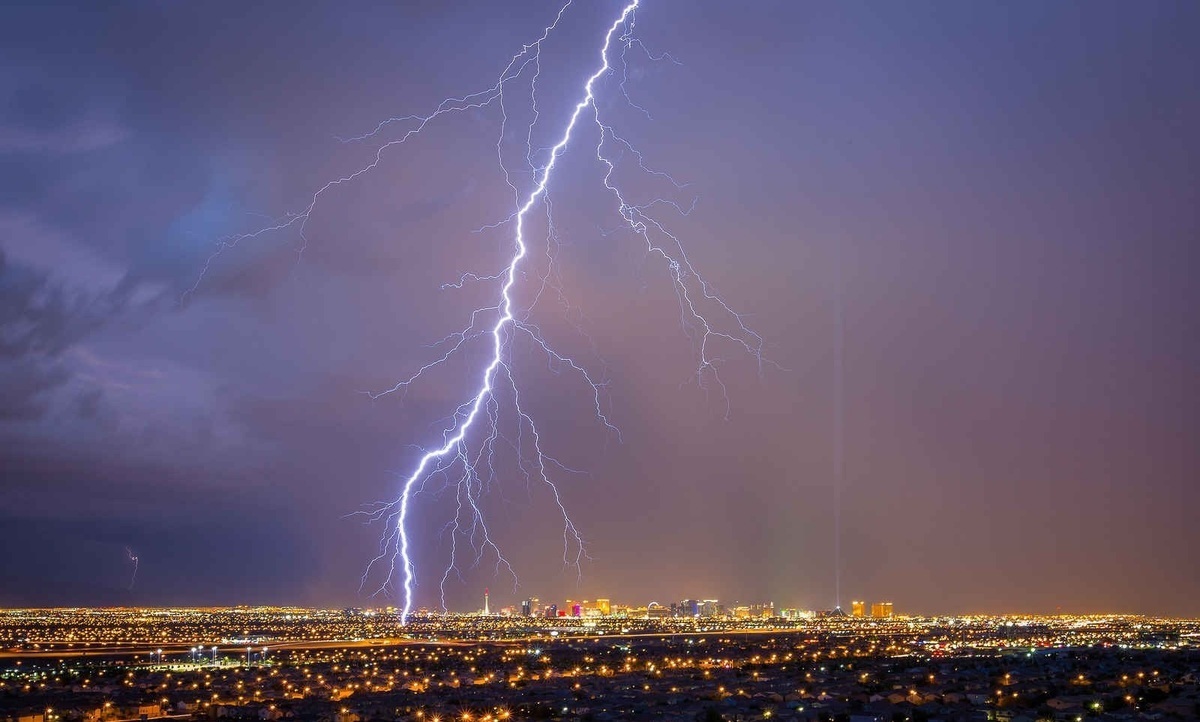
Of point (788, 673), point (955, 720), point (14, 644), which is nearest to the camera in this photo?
point (955, 720)

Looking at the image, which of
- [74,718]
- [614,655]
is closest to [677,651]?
A: [614,655]

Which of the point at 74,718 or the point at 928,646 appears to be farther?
the point at 928,646

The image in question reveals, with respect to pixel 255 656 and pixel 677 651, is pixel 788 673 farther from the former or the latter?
pixel 255 656

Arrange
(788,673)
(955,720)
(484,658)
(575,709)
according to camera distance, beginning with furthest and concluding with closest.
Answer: (484,658) < (788,673) < (575,709) < (955,720)

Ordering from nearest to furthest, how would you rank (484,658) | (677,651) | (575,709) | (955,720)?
(955,720), (575,709), (484,658), (677,651)

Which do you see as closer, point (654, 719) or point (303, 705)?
point (654, 719)

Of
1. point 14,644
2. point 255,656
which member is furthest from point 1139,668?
point 14,644


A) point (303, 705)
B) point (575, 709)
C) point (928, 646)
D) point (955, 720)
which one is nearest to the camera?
point (955, 720)

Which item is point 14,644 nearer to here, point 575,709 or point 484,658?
point 484,658
